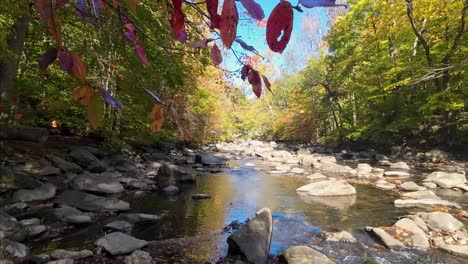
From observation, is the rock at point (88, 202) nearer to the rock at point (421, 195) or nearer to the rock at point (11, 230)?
the rock at point (11, 230)

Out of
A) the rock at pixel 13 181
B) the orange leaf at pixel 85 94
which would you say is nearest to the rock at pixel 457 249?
the orange leaf at pixel 85 94

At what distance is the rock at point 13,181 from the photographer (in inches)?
254

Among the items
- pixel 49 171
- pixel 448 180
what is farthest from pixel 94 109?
pixel 448 180

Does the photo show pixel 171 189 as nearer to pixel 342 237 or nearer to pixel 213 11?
pixel 342 237

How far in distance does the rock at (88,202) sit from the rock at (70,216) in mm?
514

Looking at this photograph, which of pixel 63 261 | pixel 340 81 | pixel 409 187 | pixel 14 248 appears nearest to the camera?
pixel 63 261

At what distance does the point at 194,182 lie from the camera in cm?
1095

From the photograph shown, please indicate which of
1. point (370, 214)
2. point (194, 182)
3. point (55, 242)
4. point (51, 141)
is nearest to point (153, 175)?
point (194, 182)

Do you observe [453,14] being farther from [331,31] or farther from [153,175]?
[153,175]

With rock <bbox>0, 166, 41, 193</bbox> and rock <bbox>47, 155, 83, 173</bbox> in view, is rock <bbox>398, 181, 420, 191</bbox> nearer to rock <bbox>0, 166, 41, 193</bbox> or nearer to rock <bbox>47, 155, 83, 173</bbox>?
rock <bbox>47, 155, 83, 173</bbox>

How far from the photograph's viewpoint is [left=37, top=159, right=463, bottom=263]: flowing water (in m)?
5.24

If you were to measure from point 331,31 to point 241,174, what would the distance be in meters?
15.7

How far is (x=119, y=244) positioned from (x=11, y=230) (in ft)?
4.85

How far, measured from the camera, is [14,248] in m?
4.26
